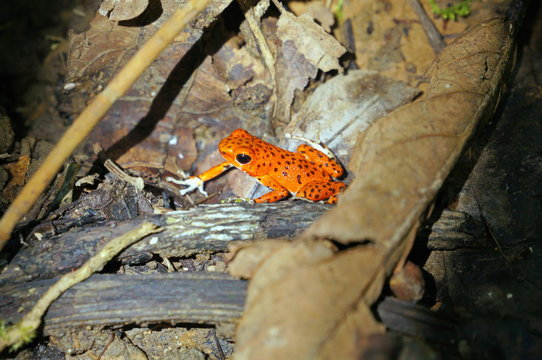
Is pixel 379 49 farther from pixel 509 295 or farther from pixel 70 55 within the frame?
pixel 70 55

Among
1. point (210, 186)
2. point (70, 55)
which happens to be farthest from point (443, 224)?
point (70, 55)

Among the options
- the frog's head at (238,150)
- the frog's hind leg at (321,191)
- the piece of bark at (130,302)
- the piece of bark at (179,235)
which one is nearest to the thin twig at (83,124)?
the piece of bark at (179,235)

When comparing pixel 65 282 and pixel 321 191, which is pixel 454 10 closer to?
pixel 321 191

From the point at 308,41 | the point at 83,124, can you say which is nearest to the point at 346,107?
the point at 308,41

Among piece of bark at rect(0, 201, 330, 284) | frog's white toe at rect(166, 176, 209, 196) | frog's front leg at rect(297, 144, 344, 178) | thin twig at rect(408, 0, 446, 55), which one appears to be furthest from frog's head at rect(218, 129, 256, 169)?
thin twig at rect(408, 0, 446, 55)

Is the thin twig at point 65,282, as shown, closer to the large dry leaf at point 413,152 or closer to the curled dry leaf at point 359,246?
the curled dry leaf at point 359,246

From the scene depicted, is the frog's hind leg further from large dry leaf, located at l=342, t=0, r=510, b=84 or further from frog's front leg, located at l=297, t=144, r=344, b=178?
large dry leaf, located at l=342, t=0, r=510, b=84
